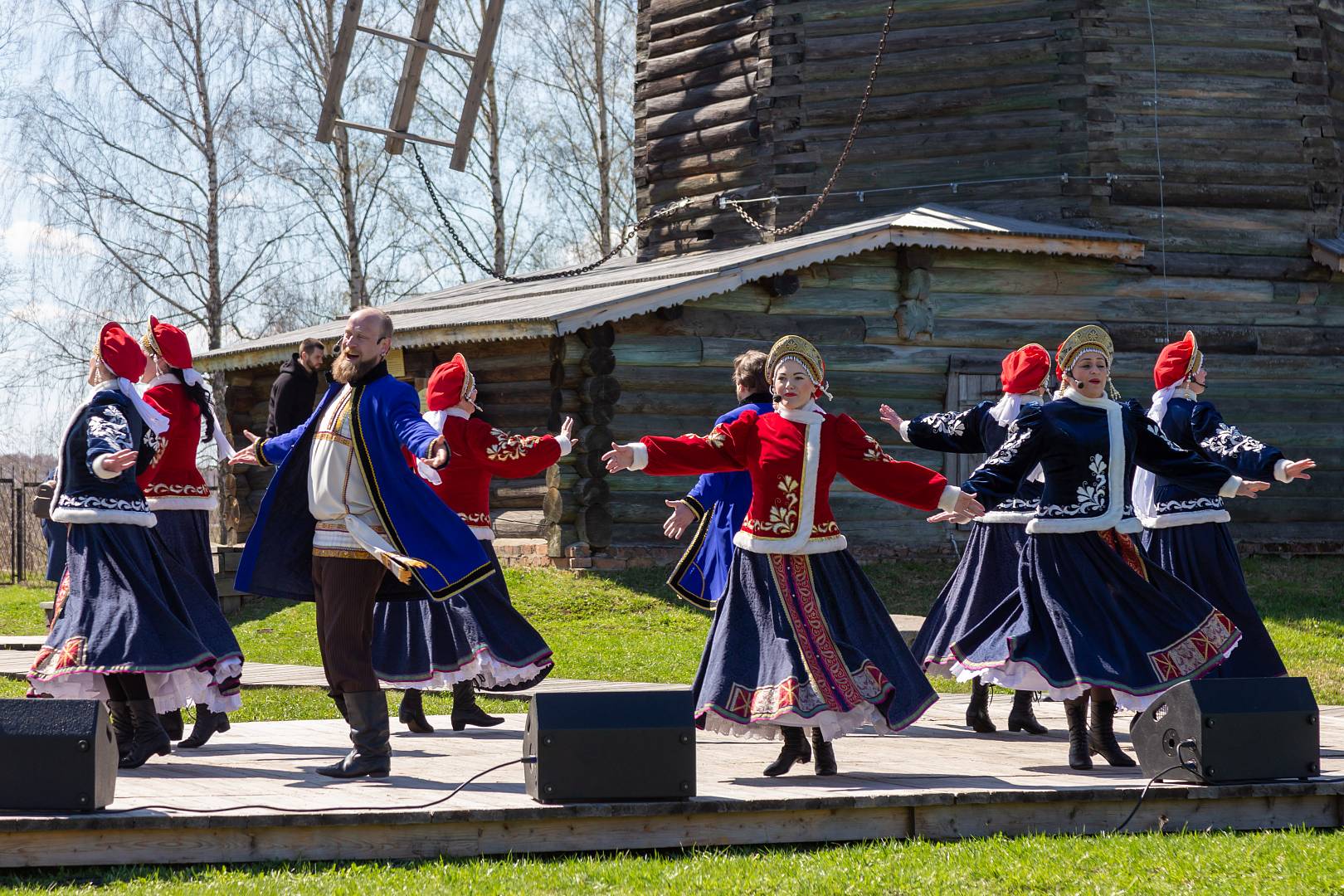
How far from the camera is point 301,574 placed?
239 inches

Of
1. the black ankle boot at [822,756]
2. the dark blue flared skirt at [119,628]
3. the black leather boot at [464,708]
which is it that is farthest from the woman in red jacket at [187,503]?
the black ankle boot at [822,756]

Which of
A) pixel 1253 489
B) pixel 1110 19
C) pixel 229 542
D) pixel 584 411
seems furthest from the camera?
pixel 229 542

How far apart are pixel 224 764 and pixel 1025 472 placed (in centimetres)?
349

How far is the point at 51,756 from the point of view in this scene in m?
4.92

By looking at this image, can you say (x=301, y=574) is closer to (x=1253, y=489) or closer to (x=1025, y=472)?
(x=1025, y=472)

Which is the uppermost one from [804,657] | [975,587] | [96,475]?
[96,475]

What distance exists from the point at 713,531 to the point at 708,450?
153 cm

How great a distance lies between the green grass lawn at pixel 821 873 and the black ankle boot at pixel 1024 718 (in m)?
2.43

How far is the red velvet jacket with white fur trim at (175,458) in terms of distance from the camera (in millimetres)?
7188

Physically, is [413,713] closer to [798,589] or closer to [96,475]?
[96,475]

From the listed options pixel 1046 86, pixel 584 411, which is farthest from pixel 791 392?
pixel 1046 86

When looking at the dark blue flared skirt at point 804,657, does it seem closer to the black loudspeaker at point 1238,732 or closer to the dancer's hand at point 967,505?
the dancer's hand at point 967,505

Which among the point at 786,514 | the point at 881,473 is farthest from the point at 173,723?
the point at 881,473

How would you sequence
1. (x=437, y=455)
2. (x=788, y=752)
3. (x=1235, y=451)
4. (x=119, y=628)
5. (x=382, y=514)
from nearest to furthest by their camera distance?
(x=437, y=455) < (x=382, y=514) < (x=788, y=752) < (x=119, y=628) < (x=1235, y=451)
